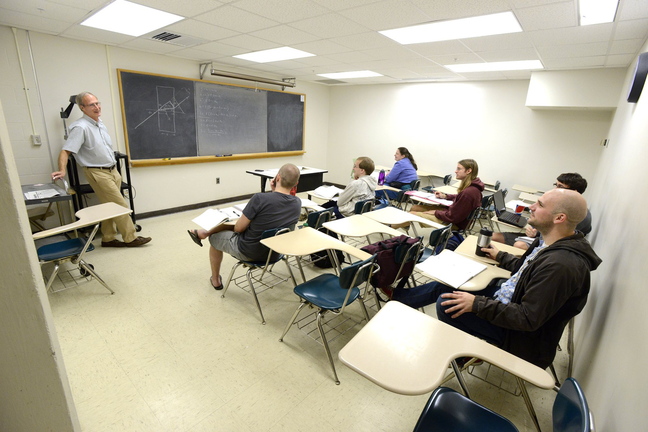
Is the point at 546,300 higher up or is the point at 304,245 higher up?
the point at 546,300

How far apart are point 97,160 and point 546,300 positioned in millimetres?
4449

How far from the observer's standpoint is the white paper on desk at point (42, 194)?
2973 millimetres

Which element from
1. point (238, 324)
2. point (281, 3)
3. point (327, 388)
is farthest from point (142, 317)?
point (281, 3)

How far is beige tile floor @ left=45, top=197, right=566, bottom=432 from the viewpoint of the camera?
1751 millimetres

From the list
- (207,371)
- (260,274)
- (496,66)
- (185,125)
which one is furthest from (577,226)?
(185,125)

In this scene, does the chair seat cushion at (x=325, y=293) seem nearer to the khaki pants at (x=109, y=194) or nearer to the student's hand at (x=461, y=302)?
the student's hand at (x=461, y=302)

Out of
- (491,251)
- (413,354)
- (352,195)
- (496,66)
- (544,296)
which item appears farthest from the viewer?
(496,66)

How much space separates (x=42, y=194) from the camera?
3078 millimetres

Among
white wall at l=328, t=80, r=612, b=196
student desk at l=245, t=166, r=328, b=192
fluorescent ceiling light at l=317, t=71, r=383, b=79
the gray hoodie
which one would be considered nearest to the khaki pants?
student desk at l=245, t=166, r=328, b=192

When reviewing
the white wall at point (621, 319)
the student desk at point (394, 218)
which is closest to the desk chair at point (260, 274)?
the student desk at point (394, 218)

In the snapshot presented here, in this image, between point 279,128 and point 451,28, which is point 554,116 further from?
point 279,128

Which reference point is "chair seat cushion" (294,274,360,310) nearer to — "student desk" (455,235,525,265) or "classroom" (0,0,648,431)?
"classroom" (0,0,648,431)

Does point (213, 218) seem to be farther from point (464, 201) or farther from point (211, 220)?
point (464, 201)

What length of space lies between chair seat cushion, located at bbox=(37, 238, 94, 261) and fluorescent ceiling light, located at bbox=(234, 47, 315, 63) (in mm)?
3164
